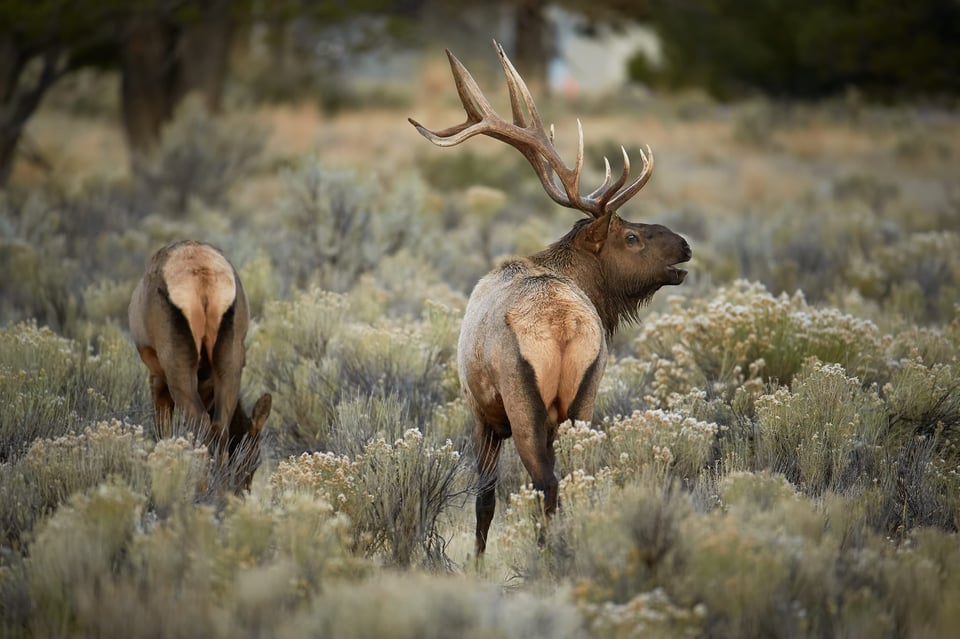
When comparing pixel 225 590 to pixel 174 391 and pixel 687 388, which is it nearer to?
pixel 174 391

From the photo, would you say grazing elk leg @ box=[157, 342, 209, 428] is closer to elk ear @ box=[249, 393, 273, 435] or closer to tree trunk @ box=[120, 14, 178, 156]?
elk ear @ box=[249, 393, 273, 435]

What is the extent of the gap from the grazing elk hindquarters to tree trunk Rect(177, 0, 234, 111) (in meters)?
13.8

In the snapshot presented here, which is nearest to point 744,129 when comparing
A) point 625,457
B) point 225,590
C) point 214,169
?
point 214,169

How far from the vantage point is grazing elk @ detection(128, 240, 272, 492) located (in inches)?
204

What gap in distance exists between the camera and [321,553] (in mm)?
4012

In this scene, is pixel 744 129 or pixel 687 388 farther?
pixel 744 129

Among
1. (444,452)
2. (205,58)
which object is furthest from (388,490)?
(205,58)

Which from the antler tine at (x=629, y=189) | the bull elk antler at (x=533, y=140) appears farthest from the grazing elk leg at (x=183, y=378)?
the antler tine at (x=629, y=189)

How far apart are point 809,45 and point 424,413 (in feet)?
65.8

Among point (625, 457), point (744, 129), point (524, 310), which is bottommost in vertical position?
point (625, 457)

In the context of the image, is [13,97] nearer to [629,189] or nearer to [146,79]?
[146,79]

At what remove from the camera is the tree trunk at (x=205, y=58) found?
61.4ft

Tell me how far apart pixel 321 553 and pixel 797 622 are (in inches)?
64.3

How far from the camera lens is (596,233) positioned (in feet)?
18.5
